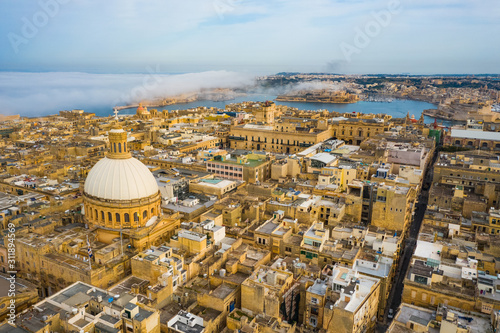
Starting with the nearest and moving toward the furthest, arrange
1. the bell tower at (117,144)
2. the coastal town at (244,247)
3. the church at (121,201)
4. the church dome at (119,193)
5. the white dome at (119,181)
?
the coastal town at (244,247) → the church at (121,201) → the church dome at (119,193) → the white dome at (119,181) → the bell tower at (117,144)

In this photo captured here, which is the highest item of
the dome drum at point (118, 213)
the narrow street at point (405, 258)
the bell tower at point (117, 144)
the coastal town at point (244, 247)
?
the bell tower at point (117, 144)

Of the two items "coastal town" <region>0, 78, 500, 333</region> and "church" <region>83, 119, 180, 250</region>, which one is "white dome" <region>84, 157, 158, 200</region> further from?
"coastal town" <region>0, 78, 500, 333</region>

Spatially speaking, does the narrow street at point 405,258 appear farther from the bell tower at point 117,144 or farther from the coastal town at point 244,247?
the bell tower at point 117,144

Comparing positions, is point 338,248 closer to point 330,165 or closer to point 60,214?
point 330,165

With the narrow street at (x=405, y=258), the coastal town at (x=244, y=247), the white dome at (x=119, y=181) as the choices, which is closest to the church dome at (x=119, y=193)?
the white dome at (x=119, y=181)

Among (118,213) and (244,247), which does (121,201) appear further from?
(244,247)

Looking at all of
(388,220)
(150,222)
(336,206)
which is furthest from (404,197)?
(150,222)

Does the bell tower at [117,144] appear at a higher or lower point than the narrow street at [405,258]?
higher
